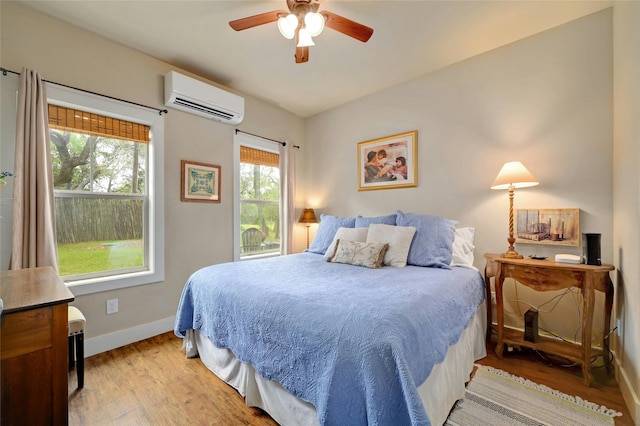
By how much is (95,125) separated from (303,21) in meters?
1.99

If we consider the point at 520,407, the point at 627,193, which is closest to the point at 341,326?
the point at 520,407

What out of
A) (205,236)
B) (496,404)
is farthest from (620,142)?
(205,236)

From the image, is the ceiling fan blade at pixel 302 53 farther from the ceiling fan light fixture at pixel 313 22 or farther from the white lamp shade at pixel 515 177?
the white lamp shade at pixel 515 177

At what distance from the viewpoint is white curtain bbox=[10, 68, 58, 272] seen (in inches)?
74.8

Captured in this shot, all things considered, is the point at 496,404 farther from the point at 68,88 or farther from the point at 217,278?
the point at 68,88

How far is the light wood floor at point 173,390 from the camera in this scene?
5.02 feet

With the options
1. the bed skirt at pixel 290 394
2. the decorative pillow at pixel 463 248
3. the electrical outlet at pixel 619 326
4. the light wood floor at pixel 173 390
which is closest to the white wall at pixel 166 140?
the light wood floor at pixel 173 390

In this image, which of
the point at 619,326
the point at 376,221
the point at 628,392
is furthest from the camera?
the point at 376,221

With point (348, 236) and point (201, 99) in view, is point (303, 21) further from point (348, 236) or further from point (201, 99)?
point (348, 236)

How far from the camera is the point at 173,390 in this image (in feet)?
5.79

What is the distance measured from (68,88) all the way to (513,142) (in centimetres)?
→ 379

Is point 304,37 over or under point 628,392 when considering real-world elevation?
over

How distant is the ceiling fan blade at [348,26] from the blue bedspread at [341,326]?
1.67 meters

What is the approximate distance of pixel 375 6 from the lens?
6.54 feet
